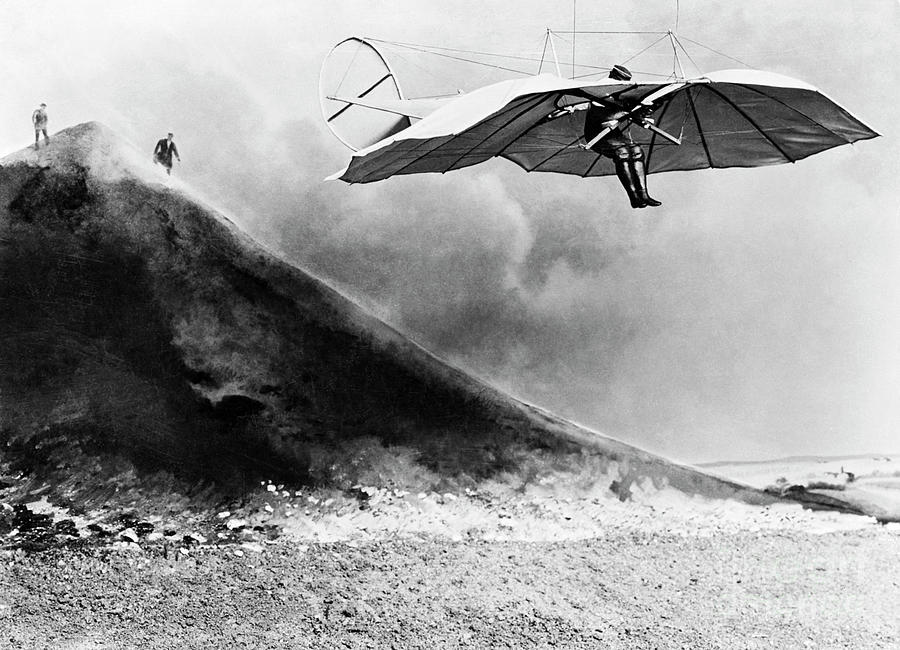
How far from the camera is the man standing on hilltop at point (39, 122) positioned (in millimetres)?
3562

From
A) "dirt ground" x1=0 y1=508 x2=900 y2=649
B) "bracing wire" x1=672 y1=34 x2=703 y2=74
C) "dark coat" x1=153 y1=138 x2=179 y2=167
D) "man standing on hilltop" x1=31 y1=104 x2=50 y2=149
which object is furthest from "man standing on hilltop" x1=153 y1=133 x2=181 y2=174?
"bracing wire" x1=672 y1=34 x2=703 y2=74

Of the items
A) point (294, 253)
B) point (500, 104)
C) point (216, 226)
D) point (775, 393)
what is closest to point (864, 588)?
point (775, 393)

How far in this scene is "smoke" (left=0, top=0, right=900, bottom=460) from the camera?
12.0 ft

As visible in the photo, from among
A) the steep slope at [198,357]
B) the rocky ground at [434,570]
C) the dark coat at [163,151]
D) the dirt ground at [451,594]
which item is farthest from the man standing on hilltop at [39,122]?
the dirt ground at [451,594]

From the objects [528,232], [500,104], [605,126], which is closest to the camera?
[500,104]

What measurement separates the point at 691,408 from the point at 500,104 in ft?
6.74

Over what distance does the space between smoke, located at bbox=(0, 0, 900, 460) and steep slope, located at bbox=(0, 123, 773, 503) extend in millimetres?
153

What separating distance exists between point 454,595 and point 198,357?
5.45 ft

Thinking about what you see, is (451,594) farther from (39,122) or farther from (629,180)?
(39,122)

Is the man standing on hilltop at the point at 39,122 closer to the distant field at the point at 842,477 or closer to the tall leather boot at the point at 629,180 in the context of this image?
the tall leather boot at the point at 629,180

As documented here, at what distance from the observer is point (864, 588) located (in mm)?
3598

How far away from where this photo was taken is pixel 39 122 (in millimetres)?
3574

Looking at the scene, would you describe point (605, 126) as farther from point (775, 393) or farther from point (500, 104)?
point (775, 393)

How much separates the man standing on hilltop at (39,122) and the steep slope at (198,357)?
0.22ft
